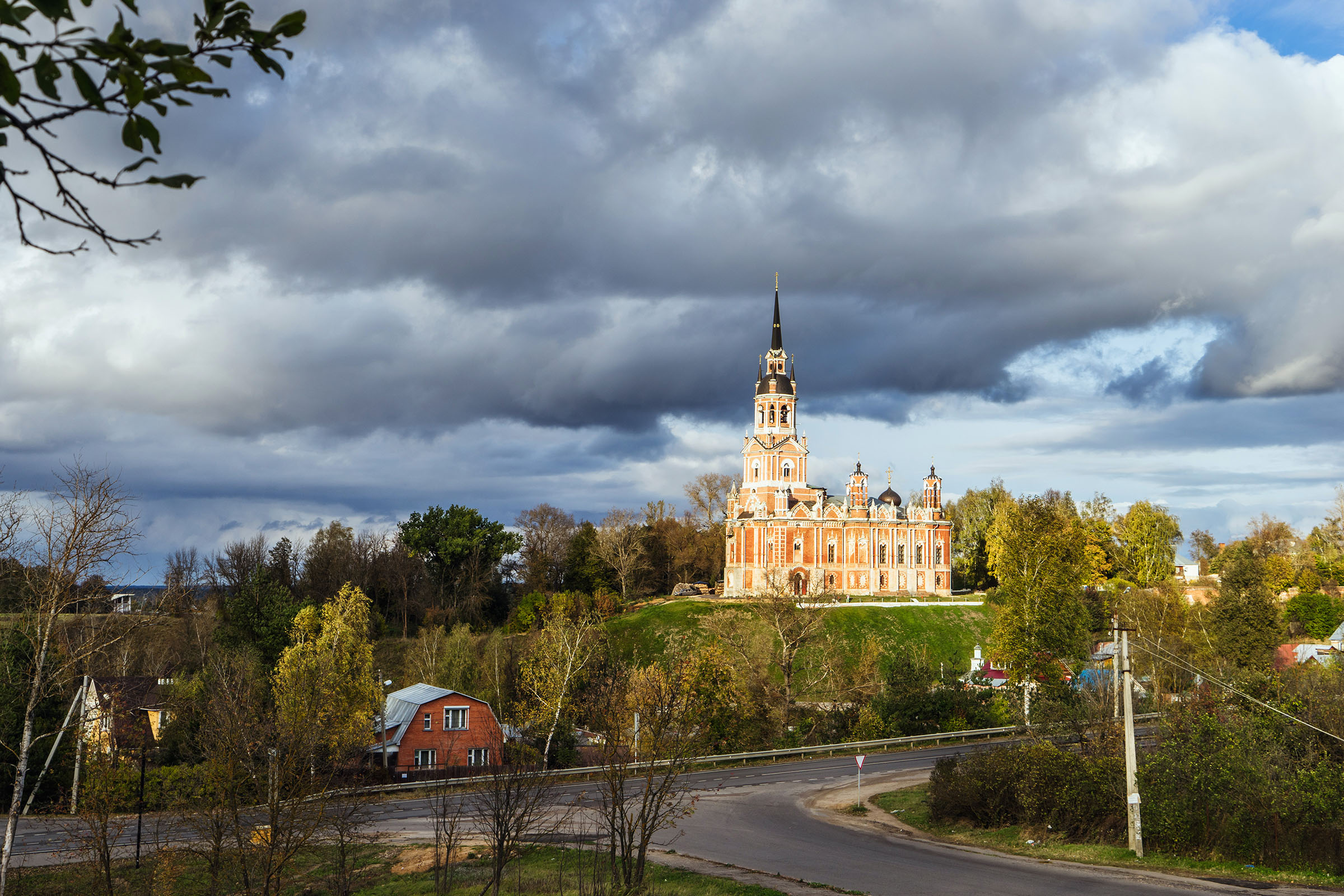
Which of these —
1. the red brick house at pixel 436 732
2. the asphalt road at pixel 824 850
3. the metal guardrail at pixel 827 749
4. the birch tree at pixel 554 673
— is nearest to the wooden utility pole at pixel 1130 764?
the asphalt road at pixel 824 850

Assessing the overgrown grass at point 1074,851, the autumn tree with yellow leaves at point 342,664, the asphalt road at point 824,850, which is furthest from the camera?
the autumn tree with yellow leaves at point 342,664

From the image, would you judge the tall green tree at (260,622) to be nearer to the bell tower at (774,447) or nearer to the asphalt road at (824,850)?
the asphalt road at (824,850)

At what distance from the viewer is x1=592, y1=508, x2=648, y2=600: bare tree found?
98.7 m

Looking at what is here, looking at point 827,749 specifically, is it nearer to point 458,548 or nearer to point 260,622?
point 260,622

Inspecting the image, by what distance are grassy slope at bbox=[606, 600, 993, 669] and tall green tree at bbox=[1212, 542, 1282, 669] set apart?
24.3 meters

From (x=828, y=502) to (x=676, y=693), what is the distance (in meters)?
82.2

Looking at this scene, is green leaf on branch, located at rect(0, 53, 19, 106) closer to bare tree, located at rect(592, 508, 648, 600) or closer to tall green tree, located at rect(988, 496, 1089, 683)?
tall green tree, located at rect(988, 496, 1089, 683)

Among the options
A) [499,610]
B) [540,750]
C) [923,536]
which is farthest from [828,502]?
[540,750]

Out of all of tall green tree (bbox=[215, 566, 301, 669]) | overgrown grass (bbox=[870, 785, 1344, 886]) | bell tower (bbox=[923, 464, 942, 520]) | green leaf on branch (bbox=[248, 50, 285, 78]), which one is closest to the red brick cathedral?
bell tower (bbox=[923, 464, 942, 520])

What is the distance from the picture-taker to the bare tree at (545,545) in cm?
10169

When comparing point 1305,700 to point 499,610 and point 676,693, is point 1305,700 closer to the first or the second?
point 676,693

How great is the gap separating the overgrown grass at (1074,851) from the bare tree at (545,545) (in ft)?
225

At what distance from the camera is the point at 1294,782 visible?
2319 cm

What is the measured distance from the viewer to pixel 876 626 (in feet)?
283
